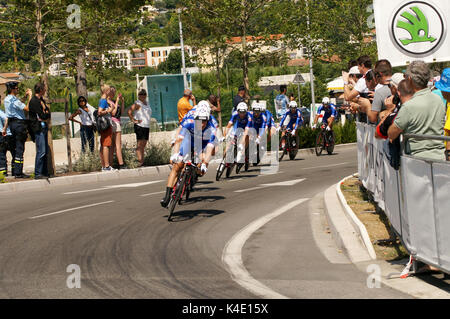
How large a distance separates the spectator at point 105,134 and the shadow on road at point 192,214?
684 centimetres

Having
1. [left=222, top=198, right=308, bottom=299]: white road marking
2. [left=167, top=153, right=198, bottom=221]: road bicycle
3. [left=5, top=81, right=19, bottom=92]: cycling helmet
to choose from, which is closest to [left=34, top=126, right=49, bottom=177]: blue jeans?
[left=5, top=81, right=19, bottom=92]: cycling helmet

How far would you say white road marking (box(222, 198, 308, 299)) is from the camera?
697 centimetres

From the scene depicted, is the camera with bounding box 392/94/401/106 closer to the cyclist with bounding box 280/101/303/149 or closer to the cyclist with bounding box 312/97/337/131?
the cyclist with bounding box 280/101/303/149

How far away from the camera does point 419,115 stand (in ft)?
24.9

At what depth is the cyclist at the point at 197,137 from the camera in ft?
39.7

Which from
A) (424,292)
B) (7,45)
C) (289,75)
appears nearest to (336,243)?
(424,292)

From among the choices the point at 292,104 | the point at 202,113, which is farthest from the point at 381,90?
the point at 292,104

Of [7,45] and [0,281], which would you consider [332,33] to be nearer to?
[7,45]

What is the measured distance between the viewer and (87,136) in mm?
20375

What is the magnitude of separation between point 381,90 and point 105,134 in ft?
34.1

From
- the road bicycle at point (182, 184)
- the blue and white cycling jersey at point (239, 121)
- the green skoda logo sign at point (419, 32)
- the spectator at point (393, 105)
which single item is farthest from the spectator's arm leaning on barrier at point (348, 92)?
the blue and white cycling jersey at point (239, 121)

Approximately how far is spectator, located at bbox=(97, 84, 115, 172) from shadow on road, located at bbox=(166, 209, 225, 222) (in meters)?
6.84

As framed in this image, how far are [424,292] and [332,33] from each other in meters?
32.7

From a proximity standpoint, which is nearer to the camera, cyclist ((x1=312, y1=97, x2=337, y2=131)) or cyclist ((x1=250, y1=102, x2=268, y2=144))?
cyclist ((x1=250, y1=102, x2=268, y2=144))
